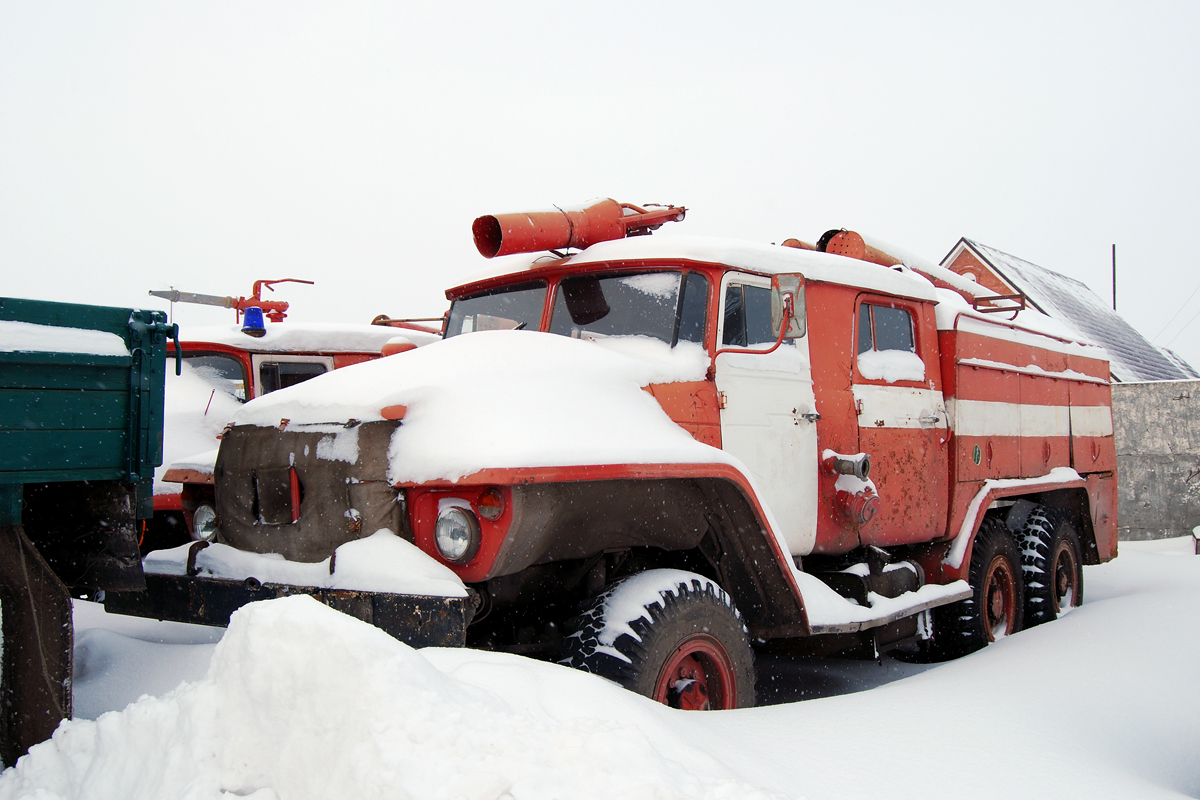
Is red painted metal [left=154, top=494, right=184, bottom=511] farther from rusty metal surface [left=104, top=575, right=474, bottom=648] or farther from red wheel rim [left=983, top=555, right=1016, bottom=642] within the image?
red wheel rim [left=983, top=555, right=1016, bottom=642]

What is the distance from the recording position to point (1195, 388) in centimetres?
1444

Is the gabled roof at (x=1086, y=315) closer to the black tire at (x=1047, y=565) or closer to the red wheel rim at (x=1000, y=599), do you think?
the black tire at (x=1047, y=565)

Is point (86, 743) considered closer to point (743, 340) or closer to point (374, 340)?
point (743, 340)

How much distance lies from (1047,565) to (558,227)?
185 inches

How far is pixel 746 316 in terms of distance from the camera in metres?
4.50

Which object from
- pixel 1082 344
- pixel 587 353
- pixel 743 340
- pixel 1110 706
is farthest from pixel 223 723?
pixel 1082 344

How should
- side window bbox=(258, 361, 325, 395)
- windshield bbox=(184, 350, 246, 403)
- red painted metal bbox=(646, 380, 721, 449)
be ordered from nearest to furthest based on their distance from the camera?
red painted metal bbox=(646, 380, 721, 449) → windshield bbox=(184, 350, 246, 403) → side window bbox=(258, 361, 325, 395)

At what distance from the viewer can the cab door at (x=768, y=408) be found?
14.0 feet

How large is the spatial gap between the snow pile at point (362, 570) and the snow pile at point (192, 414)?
3079mm

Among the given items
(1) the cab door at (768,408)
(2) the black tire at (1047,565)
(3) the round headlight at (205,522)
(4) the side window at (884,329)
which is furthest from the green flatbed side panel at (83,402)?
(2) the black tire at (1047,565)

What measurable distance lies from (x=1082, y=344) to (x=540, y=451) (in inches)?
266

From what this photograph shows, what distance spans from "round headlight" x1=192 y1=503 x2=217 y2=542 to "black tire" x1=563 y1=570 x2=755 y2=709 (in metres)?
1.81

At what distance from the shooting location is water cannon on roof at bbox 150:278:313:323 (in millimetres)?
8305

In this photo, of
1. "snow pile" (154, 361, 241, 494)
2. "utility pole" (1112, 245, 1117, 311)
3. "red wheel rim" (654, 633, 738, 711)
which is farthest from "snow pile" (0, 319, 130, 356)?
"utility pole" (1112, 245, 1117, 311)
